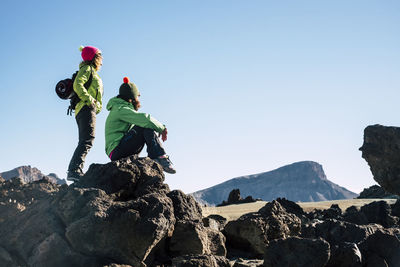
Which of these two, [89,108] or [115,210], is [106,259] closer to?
[115,210]

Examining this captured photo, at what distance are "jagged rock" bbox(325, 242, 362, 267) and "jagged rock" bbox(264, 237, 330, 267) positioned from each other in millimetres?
385

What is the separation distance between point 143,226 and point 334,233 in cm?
311

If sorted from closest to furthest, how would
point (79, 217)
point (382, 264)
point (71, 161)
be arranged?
point (79, 217) → point (382, 264) → point (71, 161)

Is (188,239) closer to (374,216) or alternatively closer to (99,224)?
(99,224)

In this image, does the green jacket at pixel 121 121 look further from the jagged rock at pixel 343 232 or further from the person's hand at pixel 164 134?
the jagged rock at pixel 343 232

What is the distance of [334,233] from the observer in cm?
609

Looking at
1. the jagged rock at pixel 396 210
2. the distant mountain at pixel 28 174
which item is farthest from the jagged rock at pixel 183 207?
the distant mountain at pixel 28 174

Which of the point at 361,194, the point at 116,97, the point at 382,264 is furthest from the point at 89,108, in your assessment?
the point at 361,194

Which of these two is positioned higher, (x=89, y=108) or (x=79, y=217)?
(x=89, y=108)

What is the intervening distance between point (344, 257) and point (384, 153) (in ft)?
13.1

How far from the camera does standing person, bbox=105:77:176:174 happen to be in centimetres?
632

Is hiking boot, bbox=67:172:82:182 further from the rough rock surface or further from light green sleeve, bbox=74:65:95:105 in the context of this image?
light green sleeve, bbox=74:65:95:105

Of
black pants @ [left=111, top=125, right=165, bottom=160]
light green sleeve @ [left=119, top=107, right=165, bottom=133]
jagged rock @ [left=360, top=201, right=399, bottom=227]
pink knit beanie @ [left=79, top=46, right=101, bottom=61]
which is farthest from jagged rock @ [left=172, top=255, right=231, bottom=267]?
jagged rock @ [left=360, top=201, right=399, bottom=227]

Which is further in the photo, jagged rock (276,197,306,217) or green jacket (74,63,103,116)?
jagged rock (276,197,306,217)
